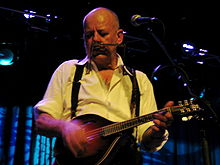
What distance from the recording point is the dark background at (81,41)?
15.4 feet

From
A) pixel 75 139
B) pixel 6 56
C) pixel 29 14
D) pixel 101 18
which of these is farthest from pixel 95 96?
pixel 6 56

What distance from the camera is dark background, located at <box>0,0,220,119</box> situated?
469cm

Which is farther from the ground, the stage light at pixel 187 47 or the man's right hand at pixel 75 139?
the stage light at pixel 187 47

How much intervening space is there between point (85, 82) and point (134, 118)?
58 cm

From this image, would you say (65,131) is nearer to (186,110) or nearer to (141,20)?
(186,110)

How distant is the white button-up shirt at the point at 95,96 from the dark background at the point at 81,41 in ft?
5.97

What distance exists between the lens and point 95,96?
2.40 m

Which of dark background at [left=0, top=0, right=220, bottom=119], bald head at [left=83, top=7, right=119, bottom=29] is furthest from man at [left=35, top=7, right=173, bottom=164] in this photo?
dark background at [left=0, top=0, right=220, bottom=119]

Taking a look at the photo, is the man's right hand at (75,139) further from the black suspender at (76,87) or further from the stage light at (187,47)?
the stage light at (187,47)

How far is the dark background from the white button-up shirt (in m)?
1.82

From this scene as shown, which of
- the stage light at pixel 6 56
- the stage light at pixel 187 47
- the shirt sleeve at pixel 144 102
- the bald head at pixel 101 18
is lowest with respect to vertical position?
the shirt sleeve at pixel 144 102

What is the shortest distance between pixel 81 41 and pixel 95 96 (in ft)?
9.55

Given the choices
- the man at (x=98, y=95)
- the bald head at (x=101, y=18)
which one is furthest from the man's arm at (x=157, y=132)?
the bald head at (x=101, y=18)

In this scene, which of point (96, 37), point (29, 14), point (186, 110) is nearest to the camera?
point (186, 110)
